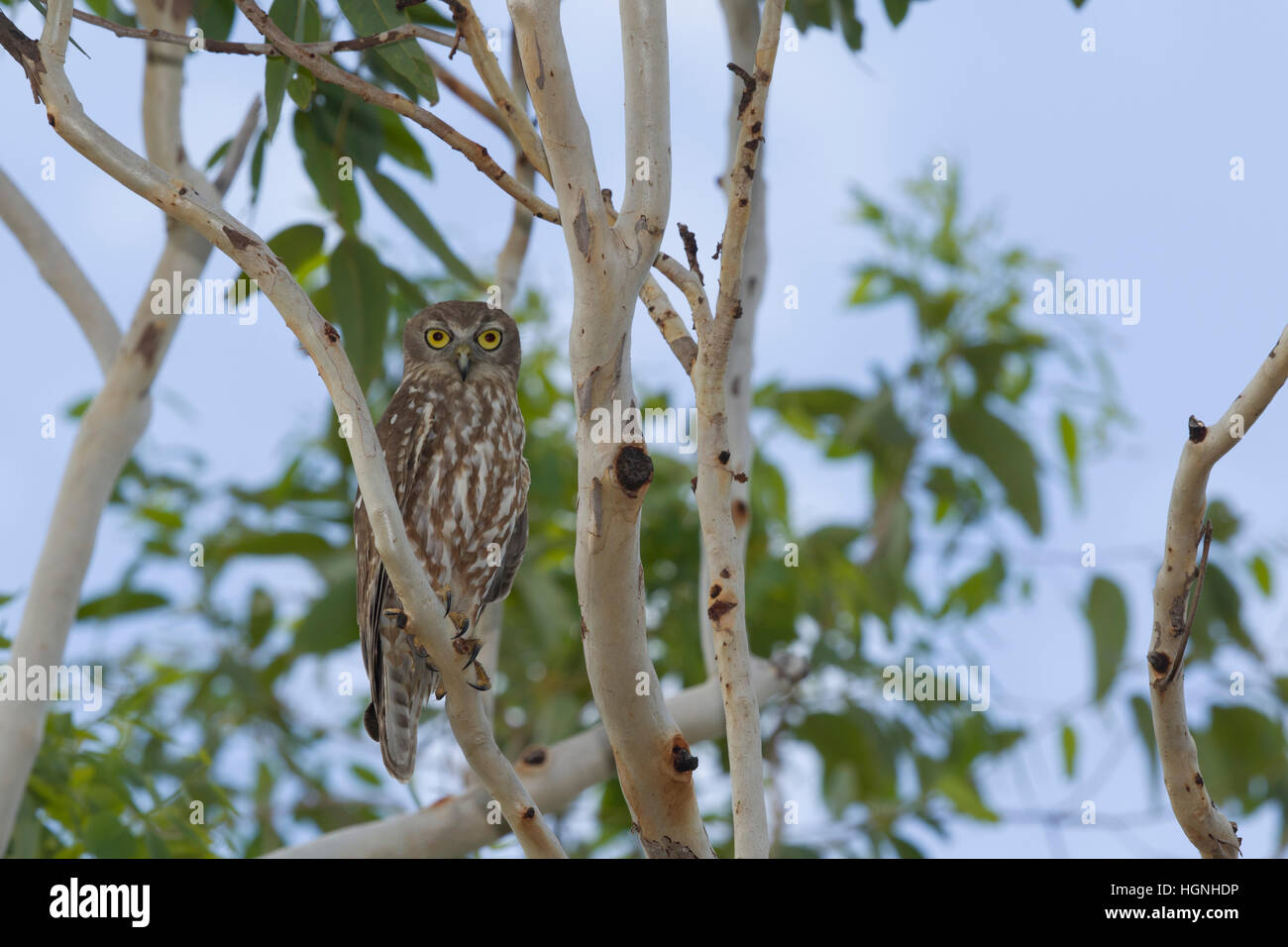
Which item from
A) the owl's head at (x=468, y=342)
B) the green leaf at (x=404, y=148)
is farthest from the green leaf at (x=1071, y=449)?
the green leaf at (x=404, y=148)

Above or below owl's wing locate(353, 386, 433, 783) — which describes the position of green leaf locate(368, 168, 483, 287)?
Answer: above

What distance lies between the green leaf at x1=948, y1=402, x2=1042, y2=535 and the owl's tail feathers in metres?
3.07

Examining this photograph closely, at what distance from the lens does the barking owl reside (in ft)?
11.1

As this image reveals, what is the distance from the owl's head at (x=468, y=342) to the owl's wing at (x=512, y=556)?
386mm

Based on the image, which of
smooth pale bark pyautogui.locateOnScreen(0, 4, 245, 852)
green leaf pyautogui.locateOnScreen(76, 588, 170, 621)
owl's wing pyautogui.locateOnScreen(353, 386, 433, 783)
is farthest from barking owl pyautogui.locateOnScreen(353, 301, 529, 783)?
green leaf pyautogui.locateOnScreen(76, 588, 170, 621)

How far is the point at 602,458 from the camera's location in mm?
1993

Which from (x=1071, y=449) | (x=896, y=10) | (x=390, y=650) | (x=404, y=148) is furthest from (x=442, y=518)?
(x=1071, y=449)

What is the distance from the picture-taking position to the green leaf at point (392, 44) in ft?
9.52

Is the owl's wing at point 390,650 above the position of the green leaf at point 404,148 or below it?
below

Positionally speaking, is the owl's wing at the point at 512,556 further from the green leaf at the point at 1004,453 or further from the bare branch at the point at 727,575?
the green leaf at the point at 1004,453

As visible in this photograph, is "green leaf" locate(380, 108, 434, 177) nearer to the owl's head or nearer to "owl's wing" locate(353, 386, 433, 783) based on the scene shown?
the owl's head
